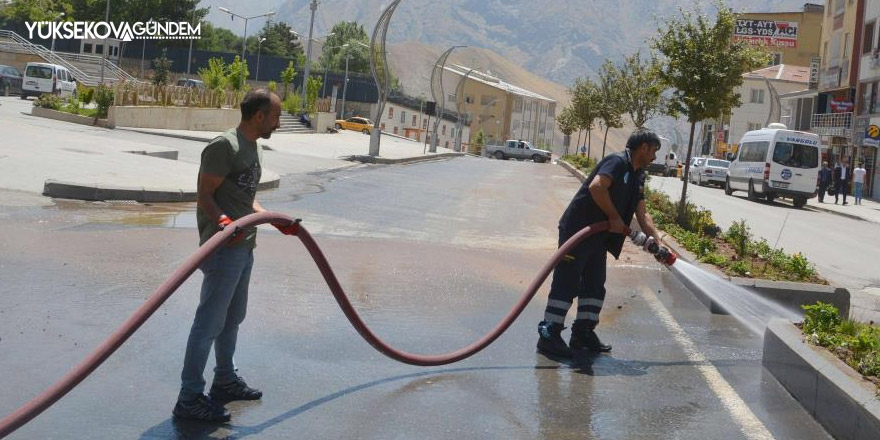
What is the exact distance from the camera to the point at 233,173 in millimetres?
5230

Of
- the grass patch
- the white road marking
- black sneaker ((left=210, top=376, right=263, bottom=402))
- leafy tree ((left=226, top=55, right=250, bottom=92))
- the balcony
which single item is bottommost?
black sneaker ((left=210, top=376, right=263, bottom=402))

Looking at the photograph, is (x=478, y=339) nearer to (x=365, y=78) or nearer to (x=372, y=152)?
(x=372, y=152)

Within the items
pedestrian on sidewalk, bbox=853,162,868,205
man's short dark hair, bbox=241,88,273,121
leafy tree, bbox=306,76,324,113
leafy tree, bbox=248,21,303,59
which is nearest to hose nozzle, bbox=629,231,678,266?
man's short dark hair, bbox=241,88,273,121

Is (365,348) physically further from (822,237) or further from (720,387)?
(822,237)

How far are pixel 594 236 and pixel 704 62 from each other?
12.5 m

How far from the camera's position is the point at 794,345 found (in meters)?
6.68

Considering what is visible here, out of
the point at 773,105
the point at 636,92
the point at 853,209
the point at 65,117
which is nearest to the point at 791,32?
the point at 773,105

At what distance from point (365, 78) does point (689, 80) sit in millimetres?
101460

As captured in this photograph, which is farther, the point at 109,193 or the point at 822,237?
the point at 822,237

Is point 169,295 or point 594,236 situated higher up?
point 594,236

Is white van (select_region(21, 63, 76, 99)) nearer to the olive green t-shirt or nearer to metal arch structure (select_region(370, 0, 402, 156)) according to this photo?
metal arch structure (select_region(370, 0, 402, 156))

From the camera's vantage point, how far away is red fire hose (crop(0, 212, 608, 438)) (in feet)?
13.8

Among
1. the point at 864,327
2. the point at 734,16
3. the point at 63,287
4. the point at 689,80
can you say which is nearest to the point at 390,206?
the point at 689,80

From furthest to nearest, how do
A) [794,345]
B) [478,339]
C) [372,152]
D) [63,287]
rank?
[372,152] < [63,287] < [478,339] < [794,345]
